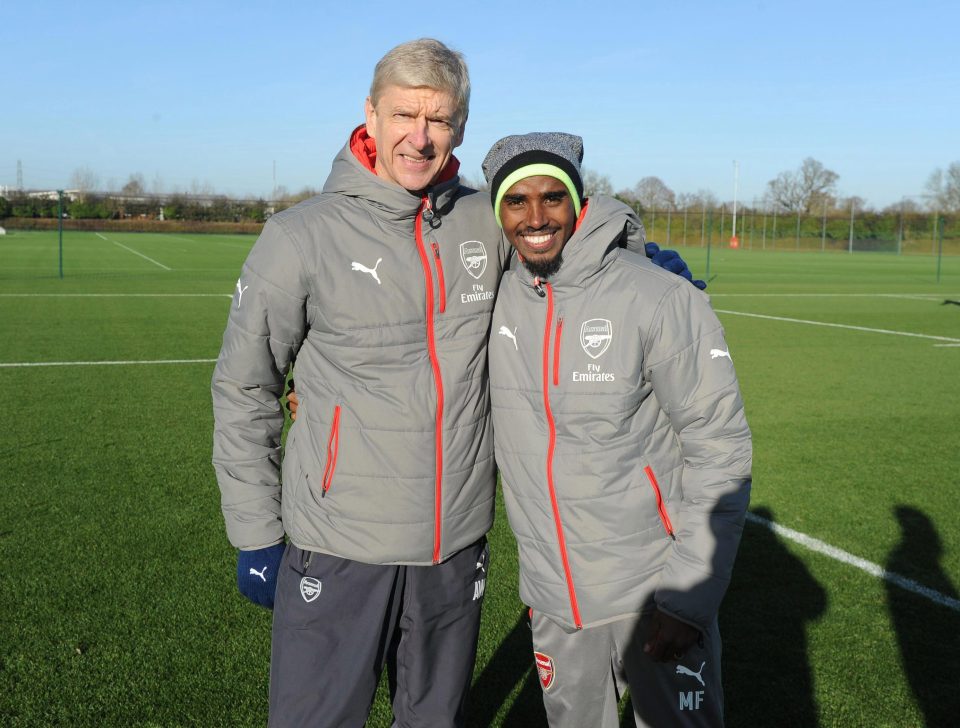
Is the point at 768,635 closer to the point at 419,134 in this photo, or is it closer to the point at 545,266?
the point at 545,266

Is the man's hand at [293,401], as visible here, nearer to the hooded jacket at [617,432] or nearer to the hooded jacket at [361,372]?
the hooded jacket at [361,372]

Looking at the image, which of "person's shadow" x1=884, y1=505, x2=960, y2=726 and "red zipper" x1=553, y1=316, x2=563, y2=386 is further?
"person's shadow" x1=884, y1=505, x2=960, y2=726

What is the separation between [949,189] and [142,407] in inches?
3139

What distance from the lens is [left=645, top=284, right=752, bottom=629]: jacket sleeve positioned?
220 cm

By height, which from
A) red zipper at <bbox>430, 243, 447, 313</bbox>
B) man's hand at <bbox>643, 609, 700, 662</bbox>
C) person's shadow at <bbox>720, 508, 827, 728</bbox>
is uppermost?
red zipper at <bbox>430, 243, 447, 313</bbox>

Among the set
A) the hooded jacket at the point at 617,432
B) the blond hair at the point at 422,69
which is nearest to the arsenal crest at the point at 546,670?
the hooded jacket at the point at 617,432

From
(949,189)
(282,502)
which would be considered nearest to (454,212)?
(282,502)

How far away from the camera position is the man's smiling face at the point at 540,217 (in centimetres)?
229

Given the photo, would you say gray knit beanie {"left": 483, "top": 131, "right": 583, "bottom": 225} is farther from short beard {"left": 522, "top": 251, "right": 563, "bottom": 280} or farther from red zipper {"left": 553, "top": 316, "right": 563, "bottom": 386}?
red zipper {"left": 553, "top": 316, "right": 563, "bottom": 386}

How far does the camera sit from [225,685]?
3.45 metres

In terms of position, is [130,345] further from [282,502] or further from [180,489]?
[282,502]

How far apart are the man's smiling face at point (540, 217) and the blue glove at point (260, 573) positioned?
1.03 meters

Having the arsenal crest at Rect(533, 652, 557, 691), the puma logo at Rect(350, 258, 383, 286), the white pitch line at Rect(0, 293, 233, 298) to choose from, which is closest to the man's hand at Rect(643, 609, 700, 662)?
the arsenal crest at Rect(533, 652, 557, 691)

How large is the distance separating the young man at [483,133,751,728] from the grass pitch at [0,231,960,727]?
1.19 metres
